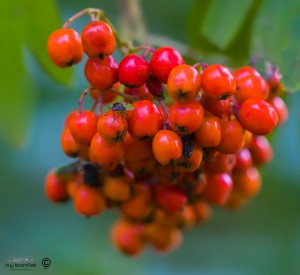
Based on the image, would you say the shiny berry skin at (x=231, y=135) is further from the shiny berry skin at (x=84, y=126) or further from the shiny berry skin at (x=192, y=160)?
the shiny berry skin at (x=84, y=126)

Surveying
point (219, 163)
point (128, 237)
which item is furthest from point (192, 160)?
point (128, 237)

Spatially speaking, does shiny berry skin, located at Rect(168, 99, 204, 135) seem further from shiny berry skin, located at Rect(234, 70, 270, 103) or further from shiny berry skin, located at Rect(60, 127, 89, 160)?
shiny berry skin, located at Rect(60, 127, 89, 160)

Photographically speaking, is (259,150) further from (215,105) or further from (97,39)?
(97,39)

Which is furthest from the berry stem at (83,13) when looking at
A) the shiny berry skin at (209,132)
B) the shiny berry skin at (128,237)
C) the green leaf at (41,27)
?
the shiny berry skin at (128,237)

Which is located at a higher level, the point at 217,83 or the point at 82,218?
the point at 217,83

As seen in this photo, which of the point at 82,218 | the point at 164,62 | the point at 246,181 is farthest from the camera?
the point at 82,218

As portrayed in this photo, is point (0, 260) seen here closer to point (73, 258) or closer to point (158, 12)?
point (73, 258)

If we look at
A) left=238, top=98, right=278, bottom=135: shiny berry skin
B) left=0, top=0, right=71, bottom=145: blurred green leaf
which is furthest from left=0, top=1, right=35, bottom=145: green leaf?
left=238, top=98, right=278, bottom=135: shiny berry skin
